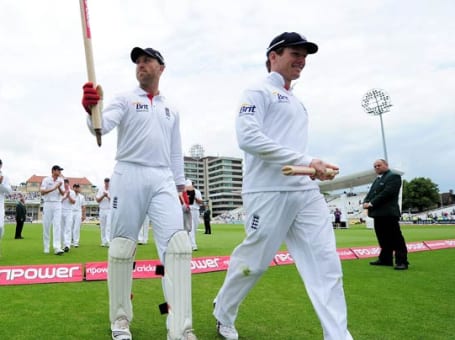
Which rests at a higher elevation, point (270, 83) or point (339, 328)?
point (270, 83)

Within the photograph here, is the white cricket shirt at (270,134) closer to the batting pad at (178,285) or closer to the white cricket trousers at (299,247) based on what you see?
the white cricket trousers at (299,247)

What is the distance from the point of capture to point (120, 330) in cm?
370

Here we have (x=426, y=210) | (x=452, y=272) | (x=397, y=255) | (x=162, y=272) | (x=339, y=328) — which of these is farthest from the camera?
(x=426, y=210)

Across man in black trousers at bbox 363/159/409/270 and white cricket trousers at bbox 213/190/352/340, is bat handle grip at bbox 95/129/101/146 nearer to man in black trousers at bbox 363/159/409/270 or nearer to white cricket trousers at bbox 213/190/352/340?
white cricket trousers at bbox 213/190/352/340

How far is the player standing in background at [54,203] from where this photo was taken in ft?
38.4

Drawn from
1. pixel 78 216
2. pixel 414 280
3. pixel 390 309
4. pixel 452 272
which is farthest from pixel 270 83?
pixel 78 216

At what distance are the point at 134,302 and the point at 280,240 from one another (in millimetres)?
2759

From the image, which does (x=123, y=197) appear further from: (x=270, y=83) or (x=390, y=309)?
(x=390, y=309)

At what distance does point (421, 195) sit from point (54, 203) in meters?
90.8

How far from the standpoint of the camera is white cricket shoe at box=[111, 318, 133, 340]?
3.67m

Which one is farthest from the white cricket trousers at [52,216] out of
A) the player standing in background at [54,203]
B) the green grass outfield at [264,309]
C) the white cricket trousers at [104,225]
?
the green grass outfield at [264,309]

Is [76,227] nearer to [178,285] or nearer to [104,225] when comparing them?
[104,225]

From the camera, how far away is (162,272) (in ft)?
12.0

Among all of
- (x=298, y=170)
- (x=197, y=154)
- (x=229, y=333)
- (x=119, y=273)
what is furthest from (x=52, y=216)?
(x=197, y=154)
